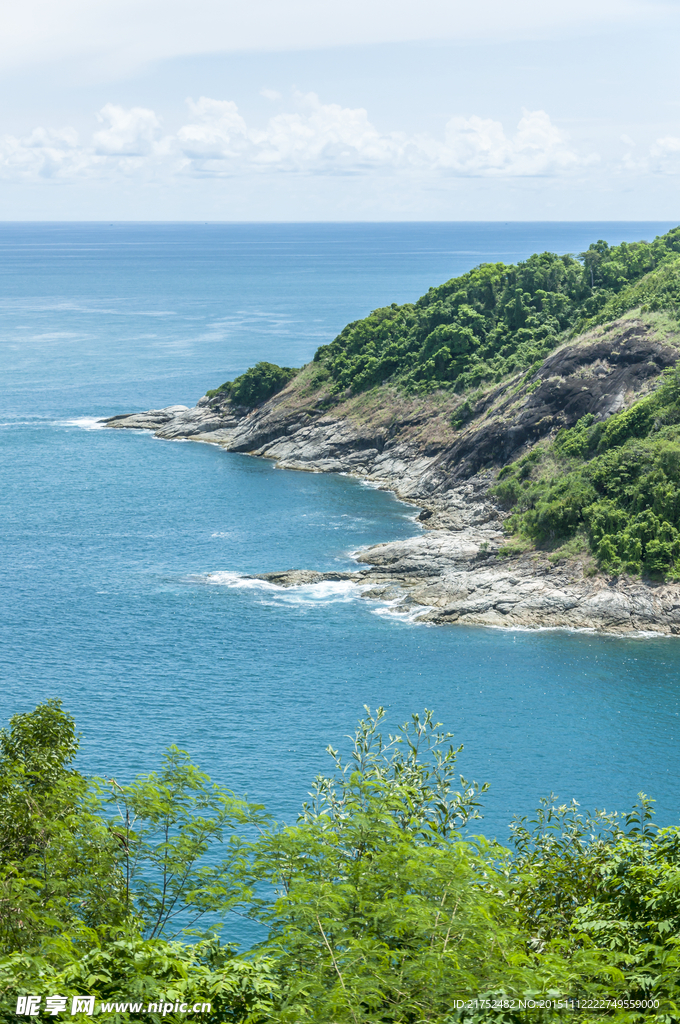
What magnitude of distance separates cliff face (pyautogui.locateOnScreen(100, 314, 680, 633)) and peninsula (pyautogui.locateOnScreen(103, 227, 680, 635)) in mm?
195

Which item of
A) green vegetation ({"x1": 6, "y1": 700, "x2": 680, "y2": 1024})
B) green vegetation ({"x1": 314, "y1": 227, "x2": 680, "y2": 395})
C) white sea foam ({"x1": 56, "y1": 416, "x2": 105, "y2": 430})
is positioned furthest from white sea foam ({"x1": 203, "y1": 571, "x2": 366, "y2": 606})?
white sea foam ({"x1": 56, "y1": 416, "x2": 105, "y2": 430})

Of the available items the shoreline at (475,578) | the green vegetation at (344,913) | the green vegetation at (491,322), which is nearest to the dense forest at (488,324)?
the green vegetation at (491,322)

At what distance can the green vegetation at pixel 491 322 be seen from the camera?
116 meters

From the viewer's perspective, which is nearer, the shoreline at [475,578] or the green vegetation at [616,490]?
the shoreline at [475,578]

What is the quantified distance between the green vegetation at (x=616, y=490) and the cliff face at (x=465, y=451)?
79.7 inches

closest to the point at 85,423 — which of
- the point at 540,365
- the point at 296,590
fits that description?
the point at 540,365

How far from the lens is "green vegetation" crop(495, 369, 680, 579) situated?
75.8 meters

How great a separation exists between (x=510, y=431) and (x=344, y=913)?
81473 mm

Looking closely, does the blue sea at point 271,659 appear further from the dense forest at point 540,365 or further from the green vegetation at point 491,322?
the green vegetation at point 491,322

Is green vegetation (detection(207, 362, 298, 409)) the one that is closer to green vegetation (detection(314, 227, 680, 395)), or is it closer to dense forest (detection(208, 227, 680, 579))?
dense forest (detection(208, 227, 680, 579))

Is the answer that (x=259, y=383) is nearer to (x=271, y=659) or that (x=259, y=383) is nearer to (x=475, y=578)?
(x=475, y=578)

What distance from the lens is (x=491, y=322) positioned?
122m

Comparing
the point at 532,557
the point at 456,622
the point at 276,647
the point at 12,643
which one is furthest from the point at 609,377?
the point at 12,643

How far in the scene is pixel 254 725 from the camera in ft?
191
